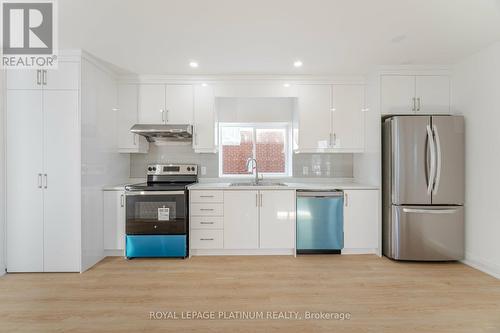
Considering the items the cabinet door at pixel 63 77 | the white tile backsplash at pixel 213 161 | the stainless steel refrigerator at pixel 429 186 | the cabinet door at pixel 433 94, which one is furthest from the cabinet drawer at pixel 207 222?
the cabinet door at pixel 433 94

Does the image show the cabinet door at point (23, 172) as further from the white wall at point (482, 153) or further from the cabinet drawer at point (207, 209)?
the white wall at point (482, 153)

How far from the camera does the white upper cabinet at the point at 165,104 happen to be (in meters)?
3.76

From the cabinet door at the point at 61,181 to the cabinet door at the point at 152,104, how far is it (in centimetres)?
90

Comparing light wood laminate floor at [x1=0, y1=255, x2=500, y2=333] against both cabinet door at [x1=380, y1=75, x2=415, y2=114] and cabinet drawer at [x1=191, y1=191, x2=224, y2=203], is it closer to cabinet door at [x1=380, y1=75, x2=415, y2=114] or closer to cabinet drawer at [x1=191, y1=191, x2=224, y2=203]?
cabinet drawer at [x1=191, y1=191, x2=224, y2=203]

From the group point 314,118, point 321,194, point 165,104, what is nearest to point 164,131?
point 165,104

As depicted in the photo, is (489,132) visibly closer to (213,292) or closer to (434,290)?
(434,290)

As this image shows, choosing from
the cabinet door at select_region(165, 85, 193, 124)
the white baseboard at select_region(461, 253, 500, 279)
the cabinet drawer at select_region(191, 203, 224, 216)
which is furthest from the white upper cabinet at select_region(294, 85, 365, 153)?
the white baseboard at select_region(461, 253, 500, 279)

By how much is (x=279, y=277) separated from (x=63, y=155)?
2679mm

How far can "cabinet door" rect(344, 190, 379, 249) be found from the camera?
138 inches

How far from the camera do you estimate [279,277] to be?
9.46 ft

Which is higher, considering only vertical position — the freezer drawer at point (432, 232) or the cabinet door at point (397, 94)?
the cabinet door at point (397, 94)

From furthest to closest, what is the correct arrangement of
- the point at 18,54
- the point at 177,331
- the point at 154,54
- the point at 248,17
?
1. the point at 154,54
2. the point at 18,54
3. the point at 248,17
4. the point at 177,331

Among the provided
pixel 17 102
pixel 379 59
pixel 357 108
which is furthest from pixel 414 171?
pixel 17 102

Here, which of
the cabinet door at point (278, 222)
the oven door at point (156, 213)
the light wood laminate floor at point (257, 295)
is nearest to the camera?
the light wood laminate floor at point (257, 295)
